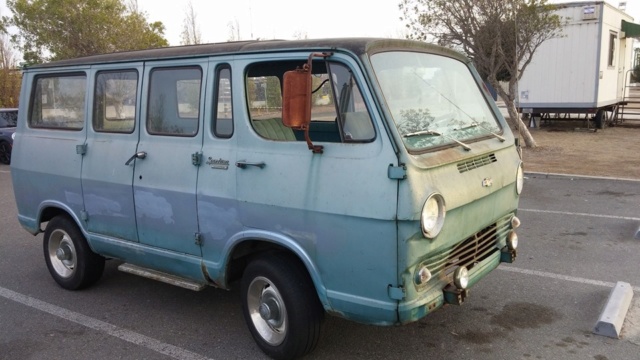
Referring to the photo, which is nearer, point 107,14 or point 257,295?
point 257,295

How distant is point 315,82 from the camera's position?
3770 mm

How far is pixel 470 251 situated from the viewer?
12.5ft

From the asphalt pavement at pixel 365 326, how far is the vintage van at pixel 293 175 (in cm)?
43

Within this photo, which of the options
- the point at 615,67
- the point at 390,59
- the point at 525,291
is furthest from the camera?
the point at 615,67

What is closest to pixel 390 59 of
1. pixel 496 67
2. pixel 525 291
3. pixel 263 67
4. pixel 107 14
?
pixel 263 67

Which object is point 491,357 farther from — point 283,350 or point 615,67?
point 615,67

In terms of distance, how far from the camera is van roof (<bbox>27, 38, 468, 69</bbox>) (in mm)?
3400

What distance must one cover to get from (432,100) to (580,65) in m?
14.2

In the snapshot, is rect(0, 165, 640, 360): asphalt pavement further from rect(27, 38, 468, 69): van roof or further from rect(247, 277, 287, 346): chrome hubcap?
rect(27, 38, 468, 69): van roof

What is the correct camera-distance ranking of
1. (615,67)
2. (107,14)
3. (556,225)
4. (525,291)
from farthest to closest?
(107,14) < (615,67) < (556,225) < (525,291)

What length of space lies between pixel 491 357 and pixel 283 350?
1.43m

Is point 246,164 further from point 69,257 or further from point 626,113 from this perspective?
point 626,113

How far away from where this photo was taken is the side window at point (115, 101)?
459cm

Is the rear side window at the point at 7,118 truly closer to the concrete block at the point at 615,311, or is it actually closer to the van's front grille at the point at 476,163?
the van's front grille at the point at 476,163
